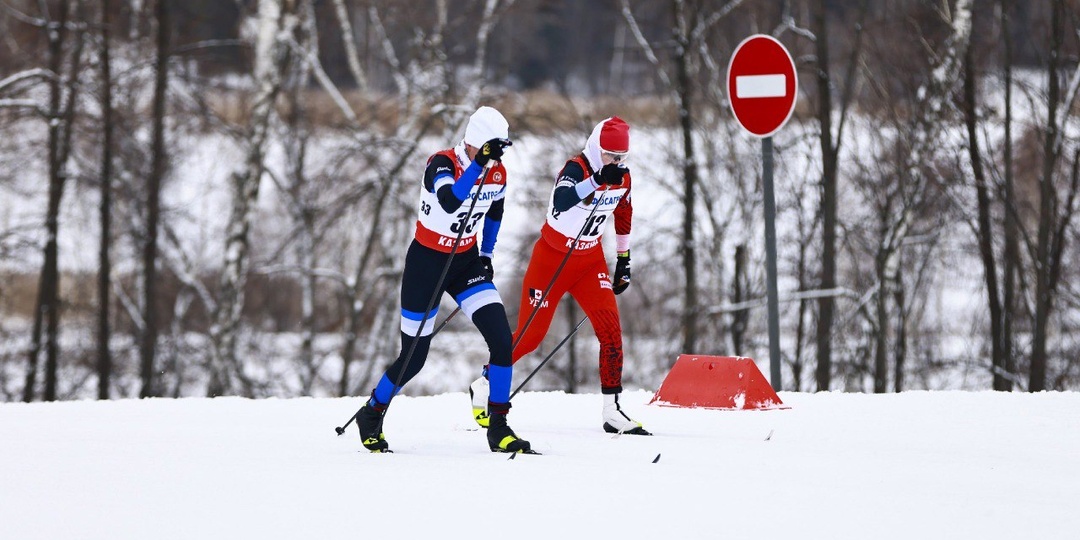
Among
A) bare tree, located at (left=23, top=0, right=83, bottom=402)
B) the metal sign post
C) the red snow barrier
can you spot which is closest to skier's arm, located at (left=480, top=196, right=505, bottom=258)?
the red snow barrier

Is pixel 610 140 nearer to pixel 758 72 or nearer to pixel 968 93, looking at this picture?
pixel 758 72

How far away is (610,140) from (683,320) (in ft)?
43.2

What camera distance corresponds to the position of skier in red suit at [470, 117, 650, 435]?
7.59m

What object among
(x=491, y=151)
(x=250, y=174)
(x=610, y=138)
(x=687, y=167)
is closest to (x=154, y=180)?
(x=250, y=174)

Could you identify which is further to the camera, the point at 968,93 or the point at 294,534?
the point at 968,93

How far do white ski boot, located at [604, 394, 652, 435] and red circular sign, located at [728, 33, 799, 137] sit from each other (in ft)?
8.76

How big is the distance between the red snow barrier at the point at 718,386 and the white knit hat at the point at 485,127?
9.72 ft

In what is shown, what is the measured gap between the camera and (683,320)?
2038cm

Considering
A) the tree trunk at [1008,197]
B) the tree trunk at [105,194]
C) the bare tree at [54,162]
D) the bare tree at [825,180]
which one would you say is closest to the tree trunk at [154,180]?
the tree trunk at [105,194]

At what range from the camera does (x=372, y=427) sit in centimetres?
677

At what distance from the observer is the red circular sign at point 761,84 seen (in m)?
9.60

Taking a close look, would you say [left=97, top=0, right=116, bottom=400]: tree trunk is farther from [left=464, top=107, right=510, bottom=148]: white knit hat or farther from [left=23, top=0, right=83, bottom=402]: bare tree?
[left=464, top=107, right=510, bottom=148]: white knit hat

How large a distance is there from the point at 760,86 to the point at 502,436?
13.2 ft

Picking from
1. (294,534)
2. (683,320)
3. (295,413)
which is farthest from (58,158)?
(294,534)
